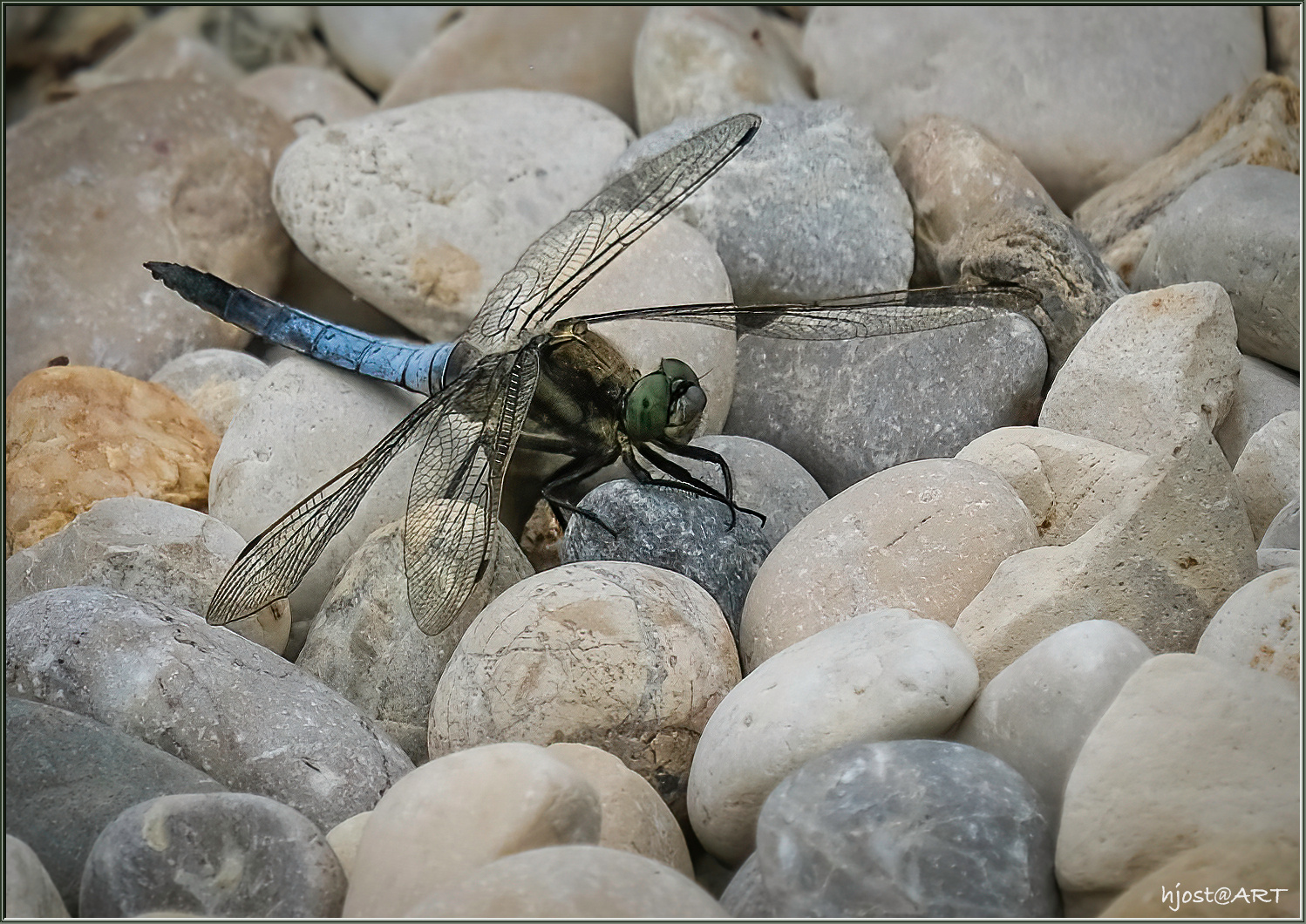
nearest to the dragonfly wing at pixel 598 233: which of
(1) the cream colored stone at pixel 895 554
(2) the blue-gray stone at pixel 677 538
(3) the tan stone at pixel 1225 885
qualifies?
(2) the blue-gray stone at pixel 677 538

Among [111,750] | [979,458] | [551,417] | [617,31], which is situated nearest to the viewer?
[111,750]

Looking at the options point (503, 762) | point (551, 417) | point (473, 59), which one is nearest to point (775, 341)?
point (551, 417)

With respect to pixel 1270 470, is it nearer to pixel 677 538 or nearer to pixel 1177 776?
pixel 1177 776

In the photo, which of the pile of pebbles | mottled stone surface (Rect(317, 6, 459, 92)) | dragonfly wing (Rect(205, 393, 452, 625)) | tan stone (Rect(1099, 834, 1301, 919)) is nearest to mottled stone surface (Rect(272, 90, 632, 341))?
the pile of pebbles

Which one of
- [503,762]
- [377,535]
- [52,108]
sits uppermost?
[52,108]

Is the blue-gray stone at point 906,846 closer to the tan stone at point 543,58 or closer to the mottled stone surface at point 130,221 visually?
the mottled stone surface at point 130,221

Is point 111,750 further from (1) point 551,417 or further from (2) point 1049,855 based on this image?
(2) point 1049,855
